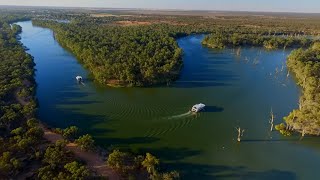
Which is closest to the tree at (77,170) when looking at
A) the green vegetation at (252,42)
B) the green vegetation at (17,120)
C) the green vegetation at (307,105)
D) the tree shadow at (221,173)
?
the green vegetation at (17,120)

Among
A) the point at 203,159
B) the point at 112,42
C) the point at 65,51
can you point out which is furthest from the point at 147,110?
the point at 65,51

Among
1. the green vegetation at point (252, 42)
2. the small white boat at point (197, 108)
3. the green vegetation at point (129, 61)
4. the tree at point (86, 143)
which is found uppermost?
the green vegetation at point (252, 42)

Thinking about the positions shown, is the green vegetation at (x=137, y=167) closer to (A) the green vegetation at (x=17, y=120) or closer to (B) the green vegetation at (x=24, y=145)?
(B) the green vegetation at (x=24, y=145)

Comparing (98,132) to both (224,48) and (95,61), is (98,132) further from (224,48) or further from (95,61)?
(224,48)

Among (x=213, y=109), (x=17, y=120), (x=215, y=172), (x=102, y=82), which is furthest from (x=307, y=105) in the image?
(x=17, y=120)

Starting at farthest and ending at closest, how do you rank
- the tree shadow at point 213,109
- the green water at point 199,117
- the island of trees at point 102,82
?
the tree shadow at point 213,109
the green water at point 199,117
the island of trees at point 102,82

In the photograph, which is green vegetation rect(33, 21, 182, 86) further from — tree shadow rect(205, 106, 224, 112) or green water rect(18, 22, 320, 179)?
tree shadow rect(205, 106, 224, 112)
